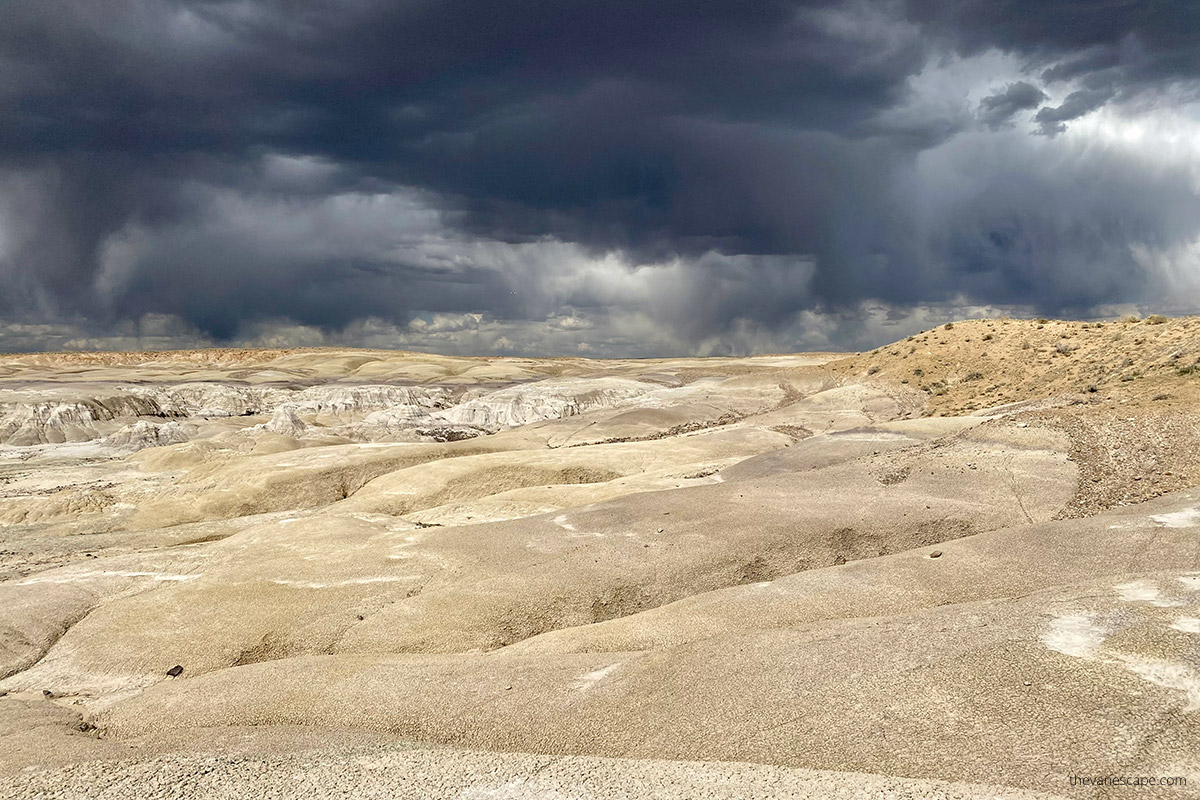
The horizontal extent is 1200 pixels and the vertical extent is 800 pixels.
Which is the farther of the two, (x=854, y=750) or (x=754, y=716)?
(x=754, y=716)

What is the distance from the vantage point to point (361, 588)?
1730cm

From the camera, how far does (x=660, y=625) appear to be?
530 inches

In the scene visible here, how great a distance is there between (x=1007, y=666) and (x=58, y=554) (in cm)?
3200

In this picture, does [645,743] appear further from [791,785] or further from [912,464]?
[912,464]

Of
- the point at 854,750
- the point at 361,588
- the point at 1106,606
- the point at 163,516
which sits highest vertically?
the point at 1106,606

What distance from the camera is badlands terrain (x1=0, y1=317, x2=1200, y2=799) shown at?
8.39 m

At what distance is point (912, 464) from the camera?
80.6 ft

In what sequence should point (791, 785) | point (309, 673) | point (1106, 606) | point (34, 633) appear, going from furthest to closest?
point (34, 633)
point (309, 673)
point (1106, 606)
point (791, 785)

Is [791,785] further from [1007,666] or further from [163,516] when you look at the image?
[163,516]

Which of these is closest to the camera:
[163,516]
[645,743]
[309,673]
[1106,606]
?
[645,743]

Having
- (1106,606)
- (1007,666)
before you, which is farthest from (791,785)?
(1106,606)

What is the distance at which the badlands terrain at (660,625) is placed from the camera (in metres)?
8.39

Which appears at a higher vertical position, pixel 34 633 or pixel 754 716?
pixel 754 716

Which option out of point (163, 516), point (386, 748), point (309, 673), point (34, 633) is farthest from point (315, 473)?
point (386, 748)
